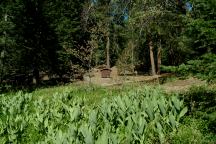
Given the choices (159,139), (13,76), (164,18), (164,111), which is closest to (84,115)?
(164,111)

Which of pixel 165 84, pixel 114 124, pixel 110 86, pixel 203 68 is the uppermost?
pixel 203 68

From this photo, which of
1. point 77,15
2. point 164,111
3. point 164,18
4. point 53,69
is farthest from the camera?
point 77,15

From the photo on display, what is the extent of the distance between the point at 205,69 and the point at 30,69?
27.5m

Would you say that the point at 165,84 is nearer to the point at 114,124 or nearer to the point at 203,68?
the point at 114,124

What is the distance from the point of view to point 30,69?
109 feet

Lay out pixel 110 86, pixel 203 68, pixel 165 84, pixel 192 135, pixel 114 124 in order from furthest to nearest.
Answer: pixel 110 86 < pixel 165 84 < pixel 114 124 < pixel 203 68 < pixel 192 135

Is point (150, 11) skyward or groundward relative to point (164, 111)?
skyward

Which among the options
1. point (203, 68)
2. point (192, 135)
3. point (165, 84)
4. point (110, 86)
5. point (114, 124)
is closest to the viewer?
point (192, 135)

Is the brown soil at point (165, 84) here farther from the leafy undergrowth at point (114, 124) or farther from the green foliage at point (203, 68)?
the green foliage at point (203, 68)

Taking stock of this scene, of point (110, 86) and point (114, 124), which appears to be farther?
point (110, 86)

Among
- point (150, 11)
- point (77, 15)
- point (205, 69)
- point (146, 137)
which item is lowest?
point (146, 137)

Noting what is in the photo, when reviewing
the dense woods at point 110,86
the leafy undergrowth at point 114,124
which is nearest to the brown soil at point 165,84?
the dense woods at point 110,86

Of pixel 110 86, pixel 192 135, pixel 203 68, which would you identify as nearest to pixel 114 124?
pixel 192 135

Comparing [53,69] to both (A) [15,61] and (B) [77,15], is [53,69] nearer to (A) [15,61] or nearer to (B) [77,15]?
(A) [15,61]
